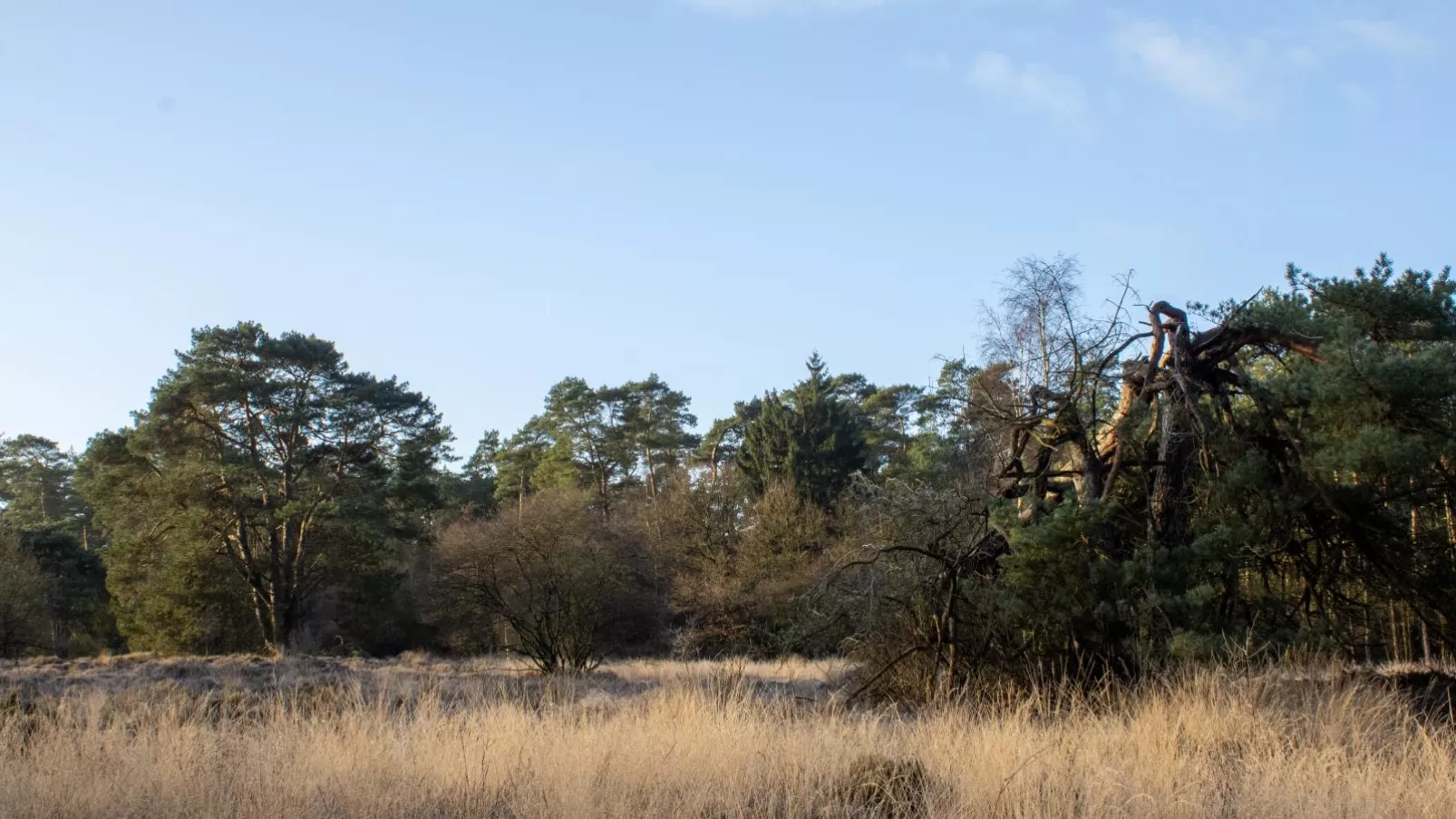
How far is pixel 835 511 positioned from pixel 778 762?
1425 inches

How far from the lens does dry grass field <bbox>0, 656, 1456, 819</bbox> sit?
4.89m

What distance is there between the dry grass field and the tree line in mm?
1327

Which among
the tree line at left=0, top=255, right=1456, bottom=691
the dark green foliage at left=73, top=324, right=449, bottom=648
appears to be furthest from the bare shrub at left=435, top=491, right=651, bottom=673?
the dark green foliage at left=73, top=324, right=449, bottom=648

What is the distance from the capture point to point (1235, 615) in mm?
8227

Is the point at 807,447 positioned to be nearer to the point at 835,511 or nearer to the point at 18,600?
the point at 835,511

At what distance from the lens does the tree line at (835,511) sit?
26.9ft

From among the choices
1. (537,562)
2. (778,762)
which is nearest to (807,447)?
(537,562)

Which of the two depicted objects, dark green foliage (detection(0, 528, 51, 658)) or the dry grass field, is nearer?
the dry grass field

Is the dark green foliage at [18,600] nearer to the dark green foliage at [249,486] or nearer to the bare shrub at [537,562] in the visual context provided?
the dark green foliage at [249,486]

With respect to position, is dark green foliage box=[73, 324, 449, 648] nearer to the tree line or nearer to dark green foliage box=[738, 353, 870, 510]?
the tree line

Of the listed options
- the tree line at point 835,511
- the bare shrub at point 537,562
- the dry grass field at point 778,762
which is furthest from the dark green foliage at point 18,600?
the dry grass field at point 778,762

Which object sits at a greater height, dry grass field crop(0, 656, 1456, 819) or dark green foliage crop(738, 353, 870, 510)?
dark green foliage crop(738, 353, 870, 510)

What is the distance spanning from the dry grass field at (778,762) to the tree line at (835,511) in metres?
1.33

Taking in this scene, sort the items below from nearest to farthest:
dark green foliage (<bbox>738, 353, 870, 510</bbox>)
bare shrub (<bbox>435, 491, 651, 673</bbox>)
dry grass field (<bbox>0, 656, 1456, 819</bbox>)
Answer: dry grass field (<bbox>0, 656, 1456, 819</bbox>), bare shrub (<bbox>435, 491, 651, 673</bbox>), dark green foliage (<bbox>738, 353, 870, 510</bbox>)
